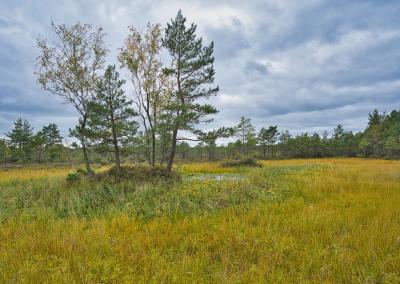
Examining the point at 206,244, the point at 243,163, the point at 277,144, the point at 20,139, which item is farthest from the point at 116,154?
the point at 277,144

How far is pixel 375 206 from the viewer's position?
6.81 m

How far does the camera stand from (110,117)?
13.2 m

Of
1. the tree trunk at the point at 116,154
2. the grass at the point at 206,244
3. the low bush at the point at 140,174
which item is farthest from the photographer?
the tree trunk at the point at 116,154

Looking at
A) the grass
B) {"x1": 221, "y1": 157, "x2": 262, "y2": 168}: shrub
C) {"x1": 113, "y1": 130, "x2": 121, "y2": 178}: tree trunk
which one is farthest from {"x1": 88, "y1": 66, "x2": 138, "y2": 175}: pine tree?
{"x1": 221, "y1": 157, "x2": 262, "y2": 168}: shrub

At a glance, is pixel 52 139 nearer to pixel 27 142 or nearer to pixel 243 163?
pixel 27 142

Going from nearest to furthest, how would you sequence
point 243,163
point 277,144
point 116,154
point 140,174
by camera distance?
point 140,174, point 116,154, point 243,163, point 277,144

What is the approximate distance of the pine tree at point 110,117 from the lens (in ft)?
41.6

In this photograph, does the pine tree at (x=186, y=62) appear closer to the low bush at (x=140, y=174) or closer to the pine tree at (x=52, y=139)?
the low bush at (x=140, y=174)

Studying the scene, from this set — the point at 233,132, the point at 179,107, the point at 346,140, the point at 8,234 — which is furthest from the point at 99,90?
the point at 346,140

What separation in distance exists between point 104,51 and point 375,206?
16.0 m

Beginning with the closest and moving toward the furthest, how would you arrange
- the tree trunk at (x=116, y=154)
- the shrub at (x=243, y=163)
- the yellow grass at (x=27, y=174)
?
the tree trunk at (x=116, y=154) → the yellow grass at (x=27, y=174) → the shrub at (x=243, y=163)

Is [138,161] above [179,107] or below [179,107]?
below

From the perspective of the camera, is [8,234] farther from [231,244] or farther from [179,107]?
[179,107]

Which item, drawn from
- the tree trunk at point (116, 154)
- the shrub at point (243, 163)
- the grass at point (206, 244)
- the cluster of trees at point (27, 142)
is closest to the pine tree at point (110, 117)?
the tree trunk at point (116, 154)
